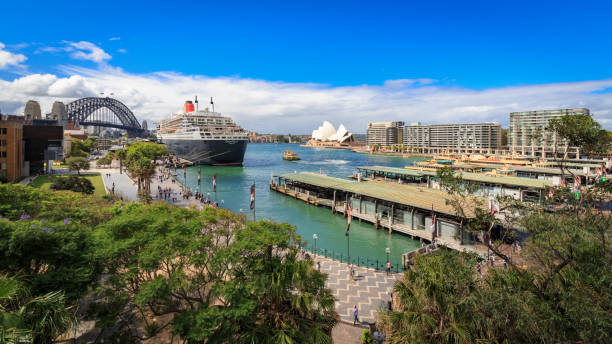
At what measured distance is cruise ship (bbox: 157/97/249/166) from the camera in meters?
91.9

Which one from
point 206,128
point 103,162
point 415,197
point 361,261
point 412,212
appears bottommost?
point 361,261

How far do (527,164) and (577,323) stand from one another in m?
87.7

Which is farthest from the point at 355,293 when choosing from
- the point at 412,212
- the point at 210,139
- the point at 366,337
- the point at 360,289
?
the point at 210,139

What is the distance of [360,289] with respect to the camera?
18453mm

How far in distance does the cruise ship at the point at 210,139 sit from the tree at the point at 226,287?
81.5m

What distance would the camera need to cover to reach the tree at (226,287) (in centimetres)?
1004

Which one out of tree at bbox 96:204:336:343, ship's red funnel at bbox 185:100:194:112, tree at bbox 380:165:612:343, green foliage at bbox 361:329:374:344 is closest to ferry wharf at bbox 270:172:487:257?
tree at bbox 380:165:612:343

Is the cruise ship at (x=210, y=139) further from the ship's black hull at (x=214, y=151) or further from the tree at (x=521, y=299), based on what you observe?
the tree at (x=521, y=299)

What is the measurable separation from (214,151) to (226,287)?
86.1 meters

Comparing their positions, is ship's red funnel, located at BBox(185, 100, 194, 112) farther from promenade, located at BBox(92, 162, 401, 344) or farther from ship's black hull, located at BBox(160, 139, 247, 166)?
promenade, located at BBox(92, 162, 401, 344)

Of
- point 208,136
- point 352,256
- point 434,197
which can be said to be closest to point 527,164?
point 434,197

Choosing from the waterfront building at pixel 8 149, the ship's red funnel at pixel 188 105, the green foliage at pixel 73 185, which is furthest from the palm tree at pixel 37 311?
the ship's red funnel at pixel 188 105

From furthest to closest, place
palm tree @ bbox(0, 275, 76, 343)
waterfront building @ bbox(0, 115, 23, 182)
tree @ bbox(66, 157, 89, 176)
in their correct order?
tree @ bbox(66, 157, 89, 176), waterfront building @ bbox(0, 115, 23, 182), palm tree @ bbox(0, 275, 76, 343)

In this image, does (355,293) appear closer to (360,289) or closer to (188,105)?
(360,289)
